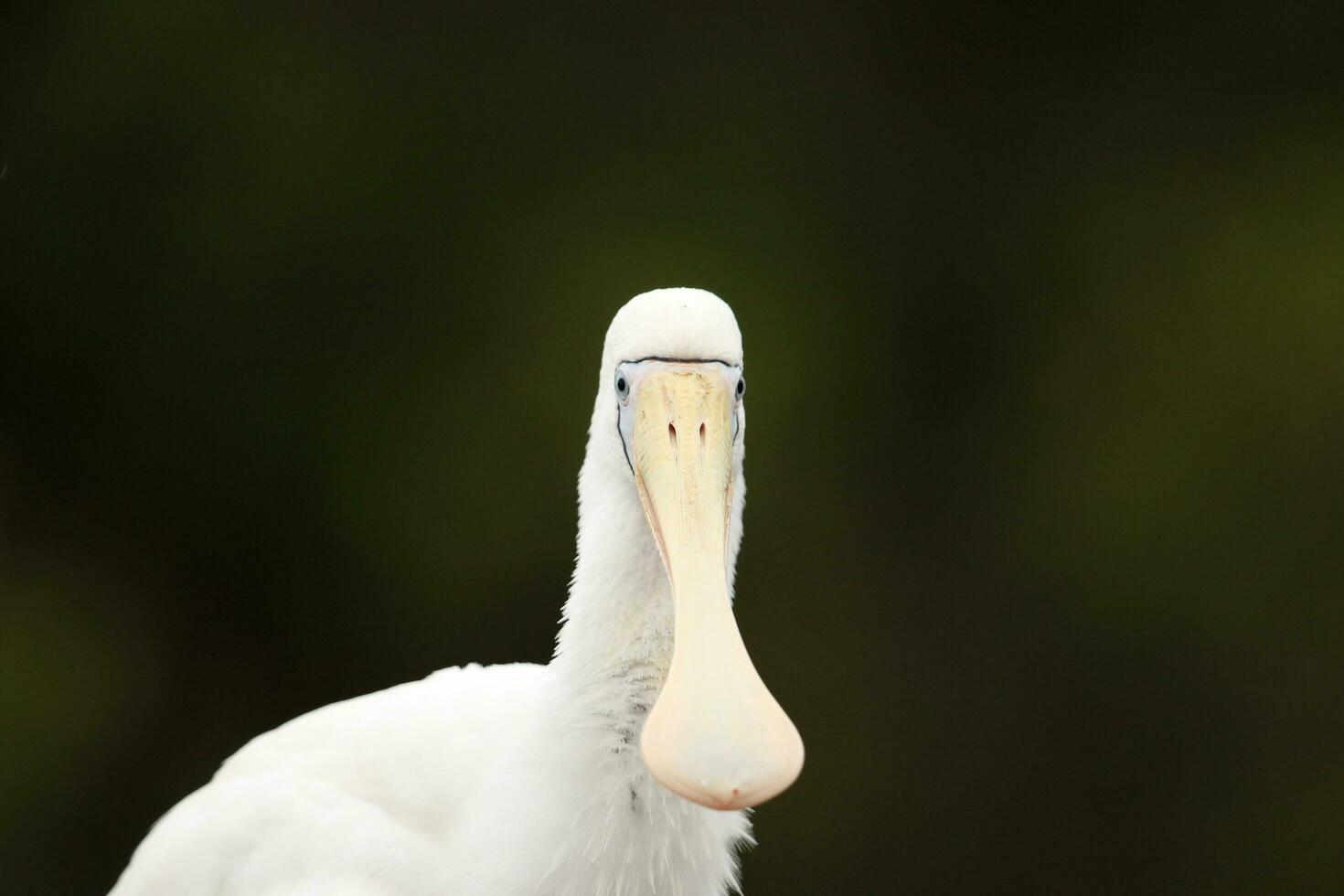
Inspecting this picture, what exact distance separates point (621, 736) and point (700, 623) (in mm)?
171

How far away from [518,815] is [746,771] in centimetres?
33

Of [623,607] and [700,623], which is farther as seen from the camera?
[623,607]

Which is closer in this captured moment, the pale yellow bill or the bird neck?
the pale yellow bill

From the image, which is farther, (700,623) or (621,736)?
(621,736)

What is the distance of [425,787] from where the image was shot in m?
1.50

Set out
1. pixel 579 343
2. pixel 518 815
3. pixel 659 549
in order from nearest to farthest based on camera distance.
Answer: pixel 659 549 < pixel 518 815 < pixel 579 343

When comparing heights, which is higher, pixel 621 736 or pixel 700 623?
pixel 700 623

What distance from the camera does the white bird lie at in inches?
45.1

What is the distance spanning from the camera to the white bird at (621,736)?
3.76ft

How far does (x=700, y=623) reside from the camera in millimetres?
1179

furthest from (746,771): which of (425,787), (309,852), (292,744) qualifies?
(292,744)

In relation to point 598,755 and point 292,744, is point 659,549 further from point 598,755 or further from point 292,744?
point 292,744

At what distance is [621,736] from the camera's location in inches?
50.9

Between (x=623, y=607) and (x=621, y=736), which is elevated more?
(x=623, y=607)
